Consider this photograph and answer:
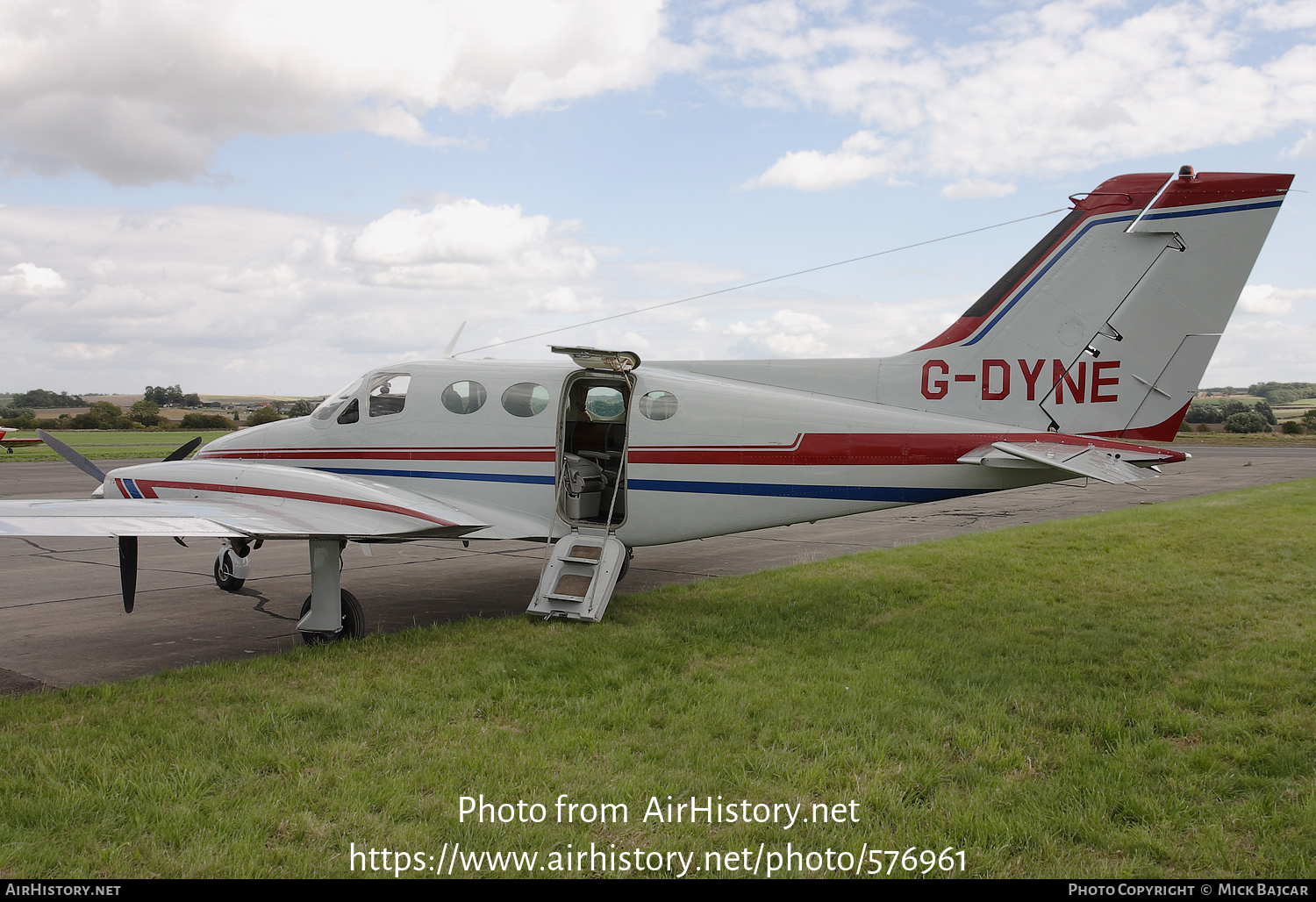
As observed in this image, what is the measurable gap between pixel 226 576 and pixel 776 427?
26.3ft

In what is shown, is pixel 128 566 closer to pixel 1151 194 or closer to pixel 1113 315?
pixel 1113 315

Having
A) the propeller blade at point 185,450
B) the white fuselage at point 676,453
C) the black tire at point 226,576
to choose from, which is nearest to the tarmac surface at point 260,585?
the black tire at point 226,576

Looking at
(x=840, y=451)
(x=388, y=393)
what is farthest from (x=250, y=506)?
(x=840, y=451)

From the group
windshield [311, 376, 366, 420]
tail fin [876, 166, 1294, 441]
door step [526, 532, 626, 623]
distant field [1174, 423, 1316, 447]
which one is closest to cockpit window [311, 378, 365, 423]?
windshield [311, 376, 366, 420]

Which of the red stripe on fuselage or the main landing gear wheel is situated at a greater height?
the red stripe on fuselage

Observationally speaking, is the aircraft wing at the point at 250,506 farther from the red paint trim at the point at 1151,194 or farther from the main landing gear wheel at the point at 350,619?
the red paint trim at the point at 1151,194

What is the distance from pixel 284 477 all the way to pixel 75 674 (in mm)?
2692

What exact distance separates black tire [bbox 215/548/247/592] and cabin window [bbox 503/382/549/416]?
4783 millimetres

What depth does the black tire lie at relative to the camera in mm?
11562

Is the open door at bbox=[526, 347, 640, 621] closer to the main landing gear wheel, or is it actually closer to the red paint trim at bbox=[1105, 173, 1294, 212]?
the main landing gear wheel

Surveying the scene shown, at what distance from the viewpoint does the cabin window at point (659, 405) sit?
9.94m

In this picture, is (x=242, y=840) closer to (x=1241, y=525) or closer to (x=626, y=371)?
(x=626, y=371)

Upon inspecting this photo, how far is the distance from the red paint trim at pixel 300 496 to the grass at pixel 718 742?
1.33 metres
